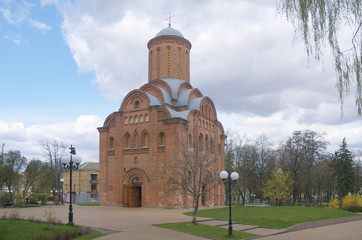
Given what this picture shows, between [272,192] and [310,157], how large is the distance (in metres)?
8.02

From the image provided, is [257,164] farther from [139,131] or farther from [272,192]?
[139,131]

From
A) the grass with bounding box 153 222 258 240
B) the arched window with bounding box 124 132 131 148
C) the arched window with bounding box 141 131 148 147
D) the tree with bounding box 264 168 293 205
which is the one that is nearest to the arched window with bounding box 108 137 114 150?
the arched window with bounding box 124 132 131 148

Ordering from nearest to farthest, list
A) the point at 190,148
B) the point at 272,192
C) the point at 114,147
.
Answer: the point at 190,148
the point at 114,147
the point at 272,192

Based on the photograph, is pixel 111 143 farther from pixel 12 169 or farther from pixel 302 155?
pixel 302 155

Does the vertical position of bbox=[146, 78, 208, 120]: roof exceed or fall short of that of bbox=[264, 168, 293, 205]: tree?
it exceeds it

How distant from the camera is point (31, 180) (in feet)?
103

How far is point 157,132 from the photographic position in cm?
2952

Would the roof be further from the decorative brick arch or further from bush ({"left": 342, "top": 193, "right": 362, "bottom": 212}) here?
bush ({"left": 342, "top": 193, "right": 362, "bottom": 212})

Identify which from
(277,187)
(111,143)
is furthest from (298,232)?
(277,187)

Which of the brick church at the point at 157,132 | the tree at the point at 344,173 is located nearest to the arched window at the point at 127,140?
the brick church at the point at 157,132

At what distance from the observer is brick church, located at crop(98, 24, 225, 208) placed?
94.1ft

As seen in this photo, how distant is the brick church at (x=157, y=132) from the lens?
94.1ft

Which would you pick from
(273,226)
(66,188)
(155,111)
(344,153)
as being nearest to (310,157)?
(344,153)

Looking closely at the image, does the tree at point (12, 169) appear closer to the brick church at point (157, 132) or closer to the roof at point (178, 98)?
the brick church at point (157, 132)
